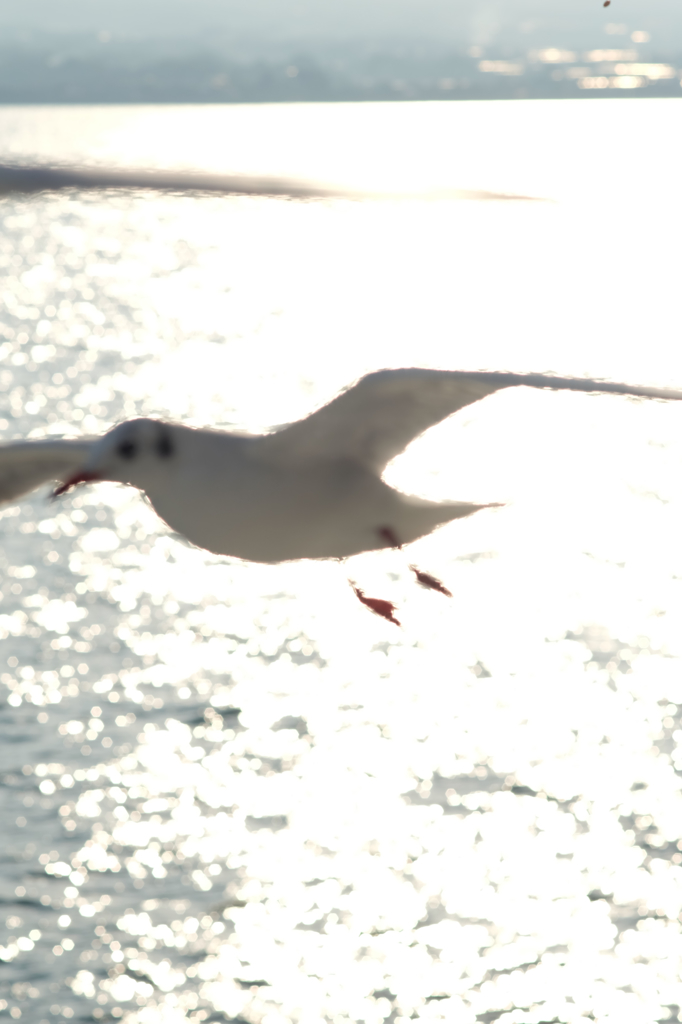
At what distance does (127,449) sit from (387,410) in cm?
228

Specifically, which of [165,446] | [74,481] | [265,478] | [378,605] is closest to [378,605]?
[378,605]

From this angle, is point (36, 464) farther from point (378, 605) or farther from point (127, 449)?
point (378, 605)

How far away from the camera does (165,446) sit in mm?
11852

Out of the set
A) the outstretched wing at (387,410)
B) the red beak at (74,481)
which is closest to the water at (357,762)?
the outstretched wing at (387,410)

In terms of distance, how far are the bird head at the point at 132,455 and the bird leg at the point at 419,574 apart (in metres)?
2.10

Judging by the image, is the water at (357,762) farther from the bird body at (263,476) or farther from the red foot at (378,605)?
the red foot at (378,605)

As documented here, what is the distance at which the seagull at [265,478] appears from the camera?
11.7m

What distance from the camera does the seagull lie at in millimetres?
11703

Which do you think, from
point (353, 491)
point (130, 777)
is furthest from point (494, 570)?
point (353, 491)

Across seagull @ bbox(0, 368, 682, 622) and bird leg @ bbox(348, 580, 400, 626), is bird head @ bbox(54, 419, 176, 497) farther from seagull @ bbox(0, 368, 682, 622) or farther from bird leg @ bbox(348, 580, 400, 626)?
bird leg @ bbox(348, 580, 400, 626)

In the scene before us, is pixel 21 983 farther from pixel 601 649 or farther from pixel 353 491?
pixel 353 491

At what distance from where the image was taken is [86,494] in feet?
389

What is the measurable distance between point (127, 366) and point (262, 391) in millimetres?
24096

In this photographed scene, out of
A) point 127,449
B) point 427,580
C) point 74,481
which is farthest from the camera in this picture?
point 427,580
